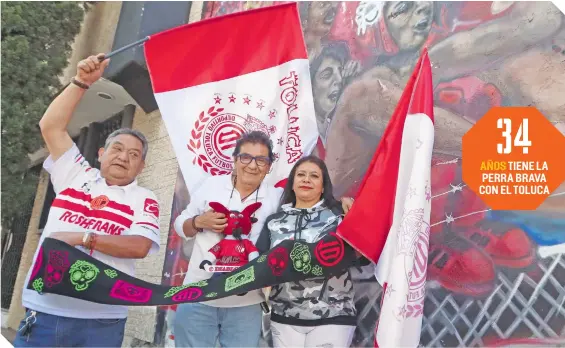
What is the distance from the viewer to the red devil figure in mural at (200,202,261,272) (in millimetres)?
2662

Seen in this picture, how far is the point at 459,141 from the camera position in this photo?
2.84 meters

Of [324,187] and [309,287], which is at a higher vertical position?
[324,187]

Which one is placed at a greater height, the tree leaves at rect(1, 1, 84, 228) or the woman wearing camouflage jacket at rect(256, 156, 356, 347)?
the tree leaves at rect(1, 1, 84, 228)

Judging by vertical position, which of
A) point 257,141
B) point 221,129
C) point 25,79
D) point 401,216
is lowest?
point 401,216

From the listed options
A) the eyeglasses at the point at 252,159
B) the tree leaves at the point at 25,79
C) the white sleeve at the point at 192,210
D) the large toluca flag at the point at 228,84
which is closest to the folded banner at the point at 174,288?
the white sleeve at the point at 192,210

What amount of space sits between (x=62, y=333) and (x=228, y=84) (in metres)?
1.87

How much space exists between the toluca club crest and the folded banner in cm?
102

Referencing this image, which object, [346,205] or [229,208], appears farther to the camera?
[229,208]

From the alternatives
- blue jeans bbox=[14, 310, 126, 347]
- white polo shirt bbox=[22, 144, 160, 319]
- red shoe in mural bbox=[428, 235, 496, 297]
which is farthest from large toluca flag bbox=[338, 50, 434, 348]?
blue jeans bbox=[14, 310, 126, 347]

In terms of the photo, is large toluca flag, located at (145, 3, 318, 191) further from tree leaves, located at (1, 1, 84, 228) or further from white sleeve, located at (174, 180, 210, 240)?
Result: tree leaves, located at (1, 1, 84, 228)

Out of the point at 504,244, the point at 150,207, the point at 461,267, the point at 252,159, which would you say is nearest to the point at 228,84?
the point at 252,159

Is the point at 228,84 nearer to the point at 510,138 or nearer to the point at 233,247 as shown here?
the point at 233,247

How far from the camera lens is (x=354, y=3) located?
3.80 metres

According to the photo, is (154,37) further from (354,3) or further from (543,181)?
(543,181)
